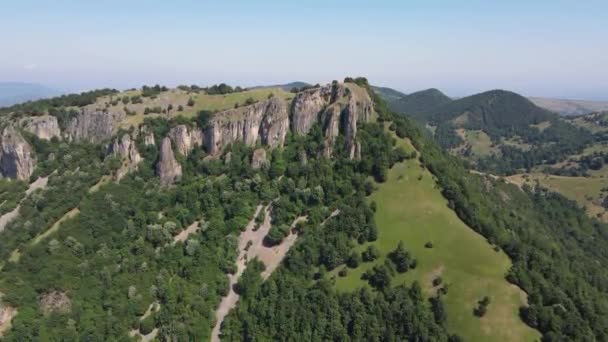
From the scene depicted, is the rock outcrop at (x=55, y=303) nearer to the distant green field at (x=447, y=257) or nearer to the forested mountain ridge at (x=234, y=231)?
the forested mountain ridge at (x=234, y=231)

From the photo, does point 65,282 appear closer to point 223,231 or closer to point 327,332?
point 223,231

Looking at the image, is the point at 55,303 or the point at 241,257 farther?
the point at 241,257

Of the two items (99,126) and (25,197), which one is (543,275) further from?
(25,197)

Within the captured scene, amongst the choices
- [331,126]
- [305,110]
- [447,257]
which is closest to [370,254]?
[447,257]

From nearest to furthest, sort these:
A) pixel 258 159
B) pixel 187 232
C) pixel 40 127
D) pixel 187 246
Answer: pixel 187 246, pixel 187 232, pixel 258 159, pixel 40 127

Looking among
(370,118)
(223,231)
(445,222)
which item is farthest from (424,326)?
(370,118)

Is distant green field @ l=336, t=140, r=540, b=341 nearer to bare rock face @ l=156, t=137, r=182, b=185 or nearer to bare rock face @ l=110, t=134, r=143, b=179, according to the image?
bare rock face @ l=156, t=137, r=182, b=185
